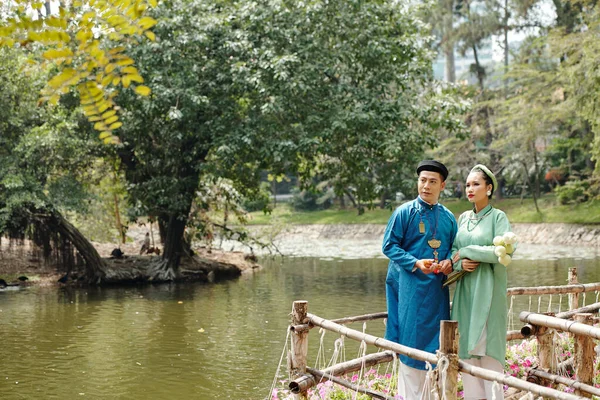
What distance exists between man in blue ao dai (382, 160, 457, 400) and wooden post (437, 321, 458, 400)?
54 cm

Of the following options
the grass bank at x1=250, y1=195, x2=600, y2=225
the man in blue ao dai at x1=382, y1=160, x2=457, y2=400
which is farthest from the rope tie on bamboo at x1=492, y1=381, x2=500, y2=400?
the grass bank at x1=250, y1=195, x2=600, y2=225

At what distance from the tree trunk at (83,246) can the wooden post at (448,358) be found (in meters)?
14.4

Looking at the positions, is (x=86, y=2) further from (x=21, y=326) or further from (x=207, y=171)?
(x=207, y=171)

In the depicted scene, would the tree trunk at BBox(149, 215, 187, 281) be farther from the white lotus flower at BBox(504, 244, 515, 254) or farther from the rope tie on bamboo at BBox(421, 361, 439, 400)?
the white lotus flower at BBox(504, 244, 515, 254)

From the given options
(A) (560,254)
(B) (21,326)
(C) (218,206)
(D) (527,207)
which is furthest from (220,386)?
(D) (527,207)

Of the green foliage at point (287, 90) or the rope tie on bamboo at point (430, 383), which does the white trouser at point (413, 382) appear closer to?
the rope tie on bamboo at point (430, 383)

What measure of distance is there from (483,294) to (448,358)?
0.74m

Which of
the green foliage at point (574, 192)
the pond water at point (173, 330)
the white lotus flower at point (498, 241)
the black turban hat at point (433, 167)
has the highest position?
the green foliage at point (574, 192)

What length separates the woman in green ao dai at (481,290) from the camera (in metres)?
4.70

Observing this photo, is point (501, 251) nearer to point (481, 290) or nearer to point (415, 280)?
point (481, 290)

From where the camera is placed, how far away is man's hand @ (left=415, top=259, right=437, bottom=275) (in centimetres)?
475

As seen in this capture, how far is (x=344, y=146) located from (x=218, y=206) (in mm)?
5374

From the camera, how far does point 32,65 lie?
94.7 inches

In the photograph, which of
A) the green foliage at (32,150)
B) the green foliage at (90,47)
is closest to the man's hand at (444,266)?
the green foliage at (90,47)
